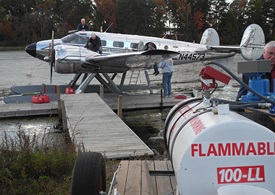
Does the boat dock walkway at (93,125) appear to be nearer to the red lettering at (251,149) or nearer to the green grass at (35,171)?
the green grass at (35,171)

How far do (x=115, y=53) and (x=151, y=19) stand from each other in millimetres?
63011

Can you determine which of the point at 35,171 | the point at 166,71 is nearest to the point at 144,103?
the point at 166,71

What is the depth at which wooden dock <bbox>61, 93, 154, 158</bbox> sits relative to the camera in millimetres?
6195

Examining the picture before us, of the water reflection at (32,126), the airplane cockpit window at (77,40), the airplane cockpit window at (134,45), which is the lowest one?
the water reflection at (32,126)

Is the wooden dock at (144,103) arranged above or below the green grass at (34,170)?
below

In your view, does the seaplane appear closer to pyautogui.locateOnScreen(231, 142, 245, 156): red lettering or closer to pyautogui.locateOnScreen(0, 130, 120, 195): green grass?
pyautogui.locateOnScreen(0, 130, 120, 195): green grass

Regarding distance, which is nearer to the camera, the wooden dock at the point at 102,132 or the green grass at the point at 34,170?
the green grass at the point at 34,170

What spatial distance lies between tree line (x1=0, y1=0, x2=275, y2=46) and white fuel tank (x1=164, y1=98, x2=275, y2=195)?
7391 cm

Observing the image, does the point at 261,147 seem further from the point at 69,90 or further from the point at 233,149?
the point at 69,90

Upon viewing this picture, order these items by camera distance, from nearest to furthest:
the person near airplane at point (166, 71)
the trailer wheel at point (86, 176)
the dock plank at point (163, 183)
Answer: the trailer wheel at point (86, 176) → the dock plank at point (163, 183) → the person near airplane at point (166, 71)

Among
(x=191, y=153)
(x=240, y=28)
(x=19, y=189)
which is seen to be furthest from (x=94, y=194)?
(x=240, y=28)

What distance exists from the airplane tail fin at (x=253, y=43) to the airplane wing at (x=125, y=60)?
14.9 feet

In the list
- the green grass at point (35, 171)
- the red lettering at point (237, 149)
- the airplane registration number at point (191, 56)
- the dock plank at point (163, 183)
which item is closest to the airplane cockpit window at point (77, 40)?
the airplane registration number at point (191, 56)

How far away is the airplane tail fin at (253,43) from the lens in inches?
624
